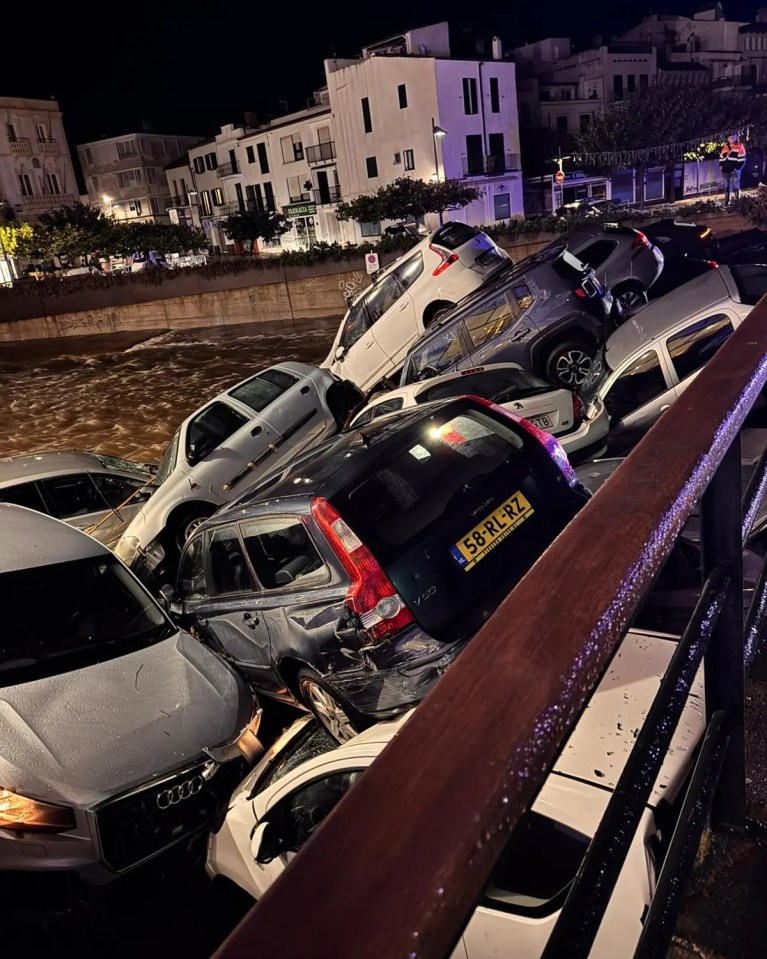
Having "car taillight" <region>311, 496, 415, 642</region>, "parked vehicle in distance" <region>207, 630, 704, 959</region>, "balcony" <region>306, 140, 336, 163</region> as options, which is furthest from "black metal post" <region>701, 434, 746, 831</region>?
"balcony" <region>306, 140, 336, 163</region>

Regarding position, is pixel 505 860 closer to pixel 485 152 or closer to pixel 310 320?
pixel 310 320

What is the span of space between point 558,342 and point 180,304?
83.5 ft

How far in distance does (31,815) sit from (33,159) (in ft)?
247

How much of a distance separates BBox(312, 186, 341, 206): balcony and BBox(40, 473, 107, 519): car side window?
40.6m

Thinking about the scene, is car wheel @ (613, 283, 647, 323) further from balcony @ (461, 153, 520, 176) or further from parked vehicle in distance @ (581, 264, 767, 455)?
balcony @ (461, 153, 520, 176)

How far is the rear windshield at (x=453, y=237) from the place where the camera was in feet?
38.7

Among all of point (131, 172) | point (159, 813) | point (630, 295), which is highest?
point (131, 172)

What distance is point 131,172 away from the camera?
216 ft

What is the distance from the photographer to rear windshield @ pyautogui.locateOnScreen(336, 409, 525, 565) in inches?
167

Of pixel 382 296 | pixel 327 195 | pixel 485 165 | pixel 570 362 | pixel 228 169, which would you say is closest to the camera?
pixel 570 362

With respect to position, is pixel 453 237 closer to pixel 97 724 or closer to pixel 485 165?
pixel 97 724

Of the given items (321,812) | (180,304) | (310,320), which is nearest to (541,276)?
(321,812)

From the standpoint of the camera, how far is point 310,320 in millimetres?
29297

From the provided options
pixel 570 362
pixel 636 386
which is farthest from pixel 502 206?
pixel 636 386
